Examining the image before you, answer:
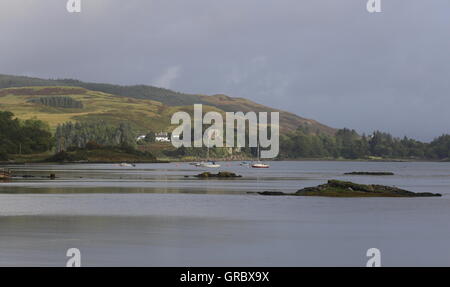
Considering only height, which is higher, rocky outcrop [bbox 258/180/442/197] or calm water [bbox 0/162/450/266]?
rocky outcrop [bbox 258/180/442/197]

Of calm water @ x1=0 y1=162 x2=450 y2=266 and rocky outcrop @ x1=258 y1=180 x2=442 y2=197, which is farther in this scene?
rocky outcrop @ x1=258 y1=180 x2=442 y2=197

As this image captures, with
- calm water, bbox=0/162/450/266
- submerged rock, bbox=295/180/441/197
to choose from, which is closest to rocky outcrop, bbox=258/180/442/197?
submerged rock, bbox=295/180/441/197

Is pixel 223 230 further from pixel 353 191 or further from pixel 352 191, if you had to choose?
pixel 353 191

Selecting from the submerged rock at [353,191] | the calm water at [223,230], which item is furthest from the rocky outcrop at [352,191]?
the calm water at [223,230]

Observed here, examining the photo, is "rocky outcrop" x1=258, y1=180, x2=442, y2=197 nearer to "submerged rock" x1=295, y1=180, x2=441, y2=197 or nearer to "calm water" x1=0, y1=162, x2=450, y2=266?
"submerged rock" x1=295, y1=180, x2=441, y2=197

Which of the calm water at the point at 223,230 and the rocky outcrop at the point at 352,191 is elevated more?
the rocky outcrop at the point at 352,191

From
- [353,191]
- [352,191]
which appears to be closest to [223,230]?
[352,191]

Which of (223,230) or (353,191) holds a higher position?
(353,191)

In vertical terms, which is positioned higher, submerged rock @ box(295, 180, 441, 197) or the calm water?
submerged rock @ box(295, 180, 441, 197)

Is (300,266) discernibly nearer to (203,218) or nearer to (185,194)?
(203,218)

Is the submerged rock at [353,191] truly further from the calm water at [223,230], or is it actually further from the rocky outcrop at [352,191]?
the calm water at [223,230]

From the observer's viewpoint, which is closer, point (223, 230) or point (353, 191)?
point (223, 230)

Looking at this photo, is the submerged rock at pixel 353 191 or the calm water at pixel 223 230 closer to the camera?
the calm water at pixel 223 230
